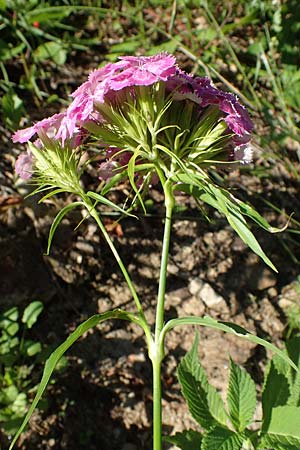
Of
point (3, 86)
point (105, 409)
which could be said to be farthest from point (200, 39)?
point (105, 409)

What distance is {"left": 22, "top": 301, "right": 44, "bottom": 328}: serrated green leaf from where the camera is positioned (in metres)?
1.89

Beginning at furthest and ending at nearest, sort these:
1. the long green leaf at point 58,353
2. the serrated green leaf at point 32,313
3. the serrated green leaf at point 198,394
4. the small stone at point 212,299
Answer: the small stone at point 212,299
the serrated green leaf at point 32,313
the serrated green leaf at point 198,394
the long green leaf at point 58,353

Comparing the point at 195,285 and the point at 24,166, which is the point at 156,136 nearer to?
the point at 24,166

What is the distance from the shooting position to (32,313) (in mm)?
1898

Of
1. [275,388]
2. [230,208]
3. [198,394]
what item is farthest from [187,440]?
[230,208]

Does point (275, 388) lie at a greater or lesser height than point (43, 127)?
lesser

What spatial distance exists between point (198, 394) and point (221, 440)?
7.4 inches

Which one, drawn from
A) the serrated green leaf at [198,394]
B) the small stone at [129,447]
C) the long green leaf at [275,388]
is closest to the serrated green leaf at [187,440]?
the serrated green leaf at [198,394]

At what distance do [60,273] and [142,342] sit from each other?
0.41m

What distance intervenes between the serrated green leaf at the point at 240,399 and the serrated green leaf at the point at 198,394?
5cm

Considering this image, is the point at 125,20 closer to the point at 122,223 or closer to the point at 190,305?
the point at 122,223

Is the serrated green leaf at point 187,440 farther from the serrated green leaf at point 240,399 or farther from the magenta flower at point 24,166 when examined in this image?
the magenta flower at point 24,166

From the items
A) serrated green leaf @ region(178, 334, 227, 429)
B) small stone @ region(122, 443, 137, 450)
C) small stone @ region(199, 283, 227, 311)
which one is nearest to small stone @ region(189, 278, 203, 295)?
small stone @ region(199, 283, 227, 311)

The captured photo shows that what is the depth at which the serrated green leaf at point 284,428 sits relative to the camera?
1.24 metres
